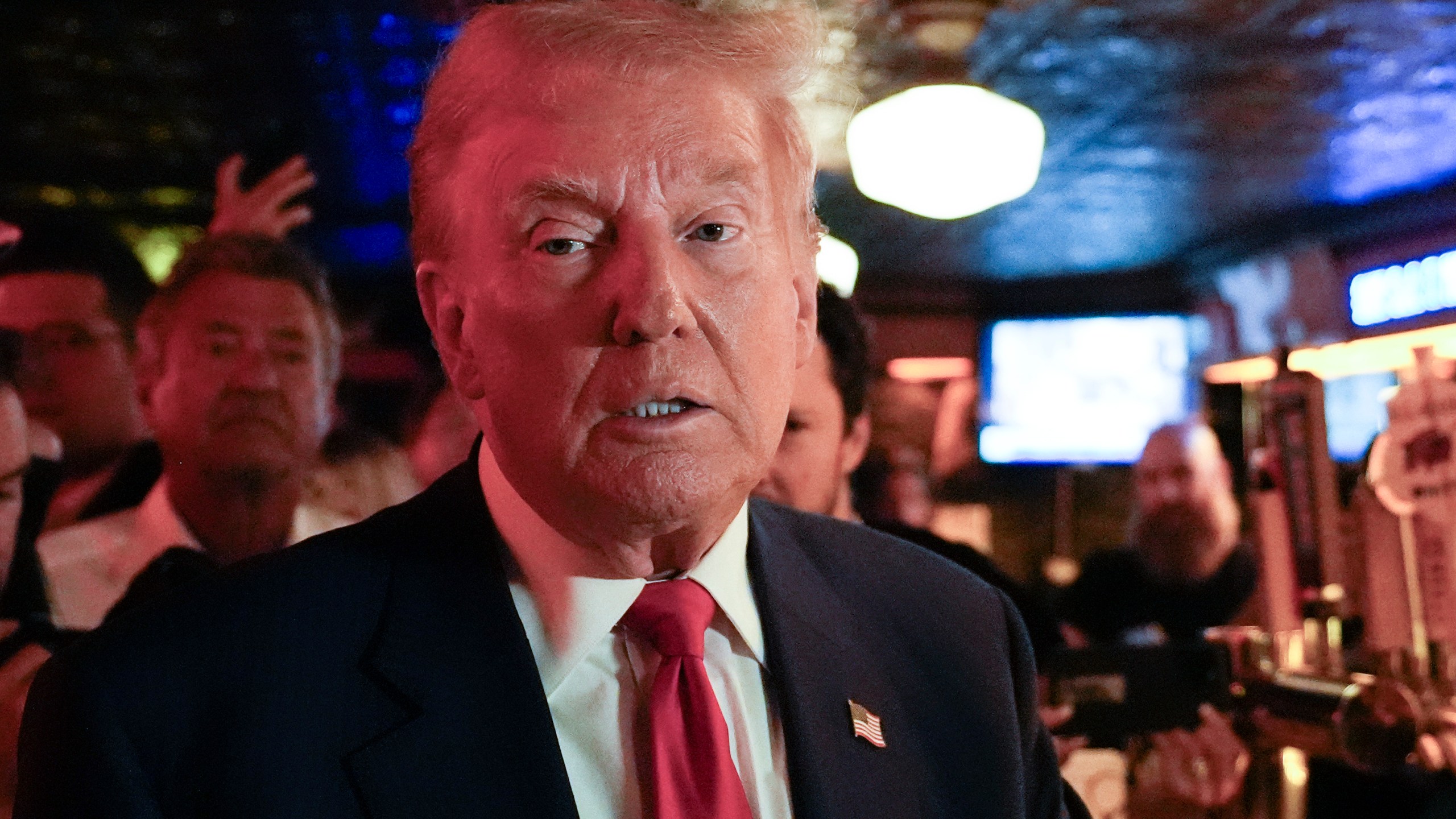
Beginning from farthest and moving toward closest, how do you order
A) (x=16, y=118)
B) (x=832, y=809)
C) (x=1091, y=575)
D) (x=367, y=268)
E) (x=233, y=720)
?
(x=1091, y=575) < (x=367, y=268) < (x=16, y=118) < (x=832, y=809) < (x=233, y=720)

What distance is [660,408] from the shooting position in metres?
0.96

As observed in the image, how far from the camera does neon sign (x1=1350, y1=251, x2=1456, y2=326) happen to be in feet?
10.1

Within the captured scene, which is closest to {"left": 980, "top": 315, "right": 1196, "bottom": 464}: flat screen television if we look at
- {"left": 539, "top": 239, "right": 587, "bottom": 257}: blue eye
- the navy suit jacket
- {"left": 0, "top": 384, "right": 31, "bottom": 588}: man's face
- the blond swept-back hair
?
the navy suit jacket

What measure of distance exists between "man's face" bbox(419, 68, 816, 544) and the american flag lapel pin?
0.92 feet

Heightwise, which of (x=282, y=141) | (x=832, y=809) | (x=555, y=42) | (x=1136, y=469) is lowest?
(x=832, y=809)

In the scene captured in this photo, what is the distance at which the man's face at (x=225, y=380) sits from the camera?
87.2 inches

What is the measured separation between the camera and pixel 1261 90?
7.88ft

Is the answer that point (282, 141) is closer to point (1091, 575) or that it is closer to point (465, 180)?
point (465, 180)

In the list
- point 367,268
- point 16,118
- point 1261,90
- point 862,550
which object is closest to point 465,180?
point 862,550

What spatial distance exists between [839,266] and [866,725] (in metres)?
1.70

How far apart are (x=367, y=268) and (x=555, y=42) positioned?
1.53 m

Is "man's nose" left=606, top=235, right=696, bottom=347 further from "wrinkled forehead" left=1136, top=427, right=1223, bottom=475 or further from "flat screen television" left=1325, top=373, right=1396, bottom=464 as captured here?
"flat screen television" left=1325, top=373, right=1396, bottom=464

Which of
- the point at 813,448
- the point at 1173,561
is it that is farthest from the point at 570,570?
the point at 1173,561

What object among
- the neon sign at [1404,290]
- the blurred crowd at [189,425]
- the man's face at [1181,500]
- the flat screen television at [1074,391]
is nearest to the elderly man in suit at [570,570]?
the blurred crowd at [189,425]
